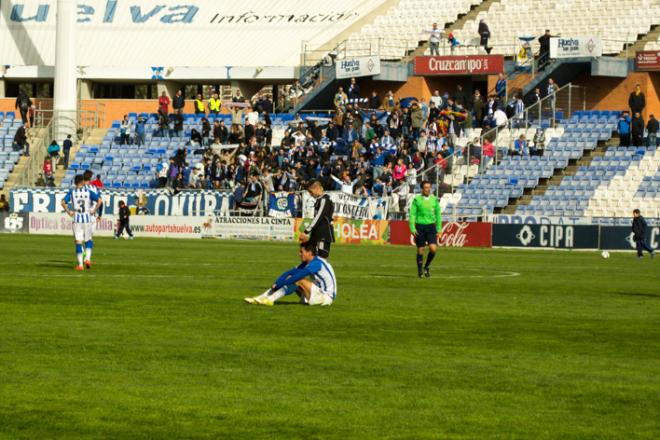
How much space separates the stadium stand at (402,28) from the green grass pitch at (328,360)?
1568 inches

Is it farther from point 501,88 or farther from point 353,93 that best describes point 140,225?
point 501,88

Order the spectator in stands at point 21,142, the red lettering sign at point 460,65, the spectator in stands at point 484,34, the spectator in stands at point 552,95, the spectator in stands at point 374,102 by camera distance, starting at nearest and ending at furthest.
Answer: the spectator in stands at point 552,95, the red lettering sign at point 460,65, the spectator in stands at point 374,102, the spectator in stands at point 484,34, the spectator in stands at point 21,142

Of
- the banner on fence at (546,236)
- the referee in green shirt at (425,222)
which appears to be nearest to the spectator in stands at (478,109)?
the banner on fence at (546,236)

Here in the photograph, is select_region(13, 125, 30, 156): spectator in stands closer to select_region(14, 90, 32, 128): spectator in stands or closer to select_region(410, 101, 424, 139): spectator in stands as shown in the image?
select_region(14, 90, 32, 128): spectator in stands

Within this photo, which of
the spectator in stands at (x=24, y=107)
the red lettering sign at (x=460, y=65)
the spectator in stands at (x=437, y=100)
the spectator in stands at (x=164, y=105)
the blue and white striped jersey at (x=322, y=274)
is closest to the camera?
the blue and white striped jersey at (x=322, y=274)

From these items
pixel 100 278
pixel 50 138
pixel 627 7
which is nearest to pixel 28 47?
pixel 50 138

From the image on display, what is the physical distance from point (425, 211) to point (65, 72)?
42.9 metres

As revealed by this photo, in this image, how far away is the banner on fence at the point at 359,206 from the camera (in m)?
52.8

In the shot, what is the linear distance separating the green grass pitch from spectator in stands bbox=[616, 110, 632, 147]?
2727 cm

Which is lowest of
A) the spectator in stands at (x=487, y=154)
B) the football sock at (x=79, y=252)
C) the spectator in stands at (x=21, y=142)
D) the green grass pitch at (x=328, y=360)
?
the green grass pitch at (x=328, y=360)

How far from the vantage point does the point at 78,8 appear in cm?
7769

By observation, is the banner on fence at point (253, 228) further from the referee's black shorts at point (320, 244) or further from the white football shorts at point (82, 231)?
the referee's black shorts at point (320, 244)

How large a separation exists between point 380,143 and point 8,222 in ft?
53.7

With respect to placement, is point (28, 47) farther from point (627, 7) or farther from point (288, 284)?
point (288, 284)
